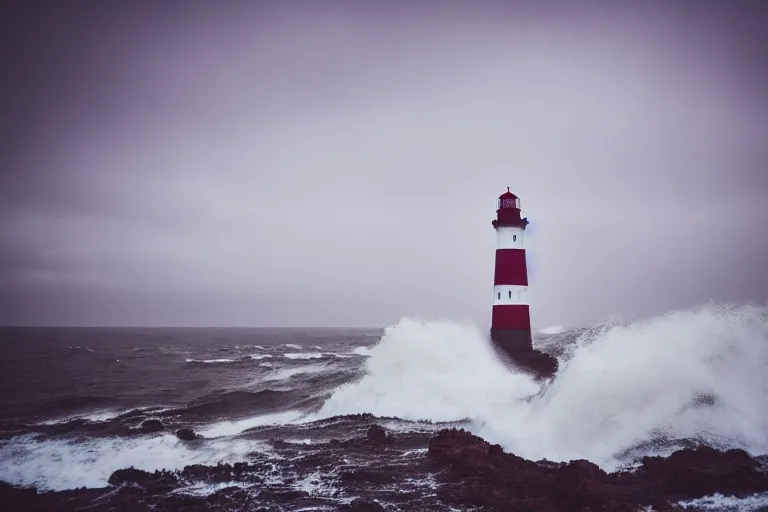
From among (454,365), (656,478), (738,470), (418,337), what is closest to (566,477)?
(656,478)

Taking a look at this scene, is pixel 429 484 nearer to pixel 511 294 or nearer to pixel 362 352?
pixel 511 294

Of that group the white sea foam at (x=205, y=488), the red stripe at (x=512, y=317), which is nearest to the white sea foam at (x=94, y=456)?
the white sea foam at (x=205, y=488)

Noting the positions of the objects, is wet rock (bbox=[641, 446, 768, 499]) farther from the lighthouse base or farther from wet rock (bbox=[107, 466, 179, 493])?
the lighthouse base

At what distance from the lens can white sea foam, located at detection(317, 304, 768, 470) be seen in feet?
35.7

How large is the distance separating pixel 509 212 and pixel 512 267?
7.34 ft

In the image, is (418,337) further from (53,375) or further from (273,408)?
(53,375)

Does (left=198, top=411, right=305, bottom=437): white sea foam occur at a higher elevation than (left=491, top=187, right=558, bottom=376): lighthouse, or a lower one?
lower

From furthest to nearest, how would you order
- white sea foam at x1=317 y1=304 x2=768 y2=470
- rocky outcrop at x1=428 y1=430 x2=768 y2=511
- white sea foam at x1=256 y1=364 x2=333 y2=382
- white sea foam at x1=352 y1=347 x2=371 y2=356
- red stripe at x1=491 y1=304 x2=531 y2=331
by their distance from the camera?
1. white sea foam at x1=352 y1=347 x2=371 y2=356
2. white sea foam at x1=256 y1=364 x2=333 y2=382
3. red stripe at x1=491 y1=304 x2=531 y2=331
4. white sea foam at x1=317 y1=304 x2=768 y2=470
5. rocky outcrop at x1=428 y1=430 x2=768 y2=511

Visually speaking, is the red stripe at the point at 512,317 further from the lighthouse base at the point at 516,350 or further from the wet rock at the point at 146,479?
the wet rock at the point at 146,479

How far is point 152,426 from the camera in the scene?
1462cm

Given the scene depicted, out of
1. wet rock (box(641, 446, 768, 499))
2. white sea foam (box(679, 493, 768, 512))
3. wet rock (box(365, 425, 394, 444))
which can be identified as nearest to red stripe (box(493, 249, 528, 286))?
wet rock (box(365, 425, 394, 444))

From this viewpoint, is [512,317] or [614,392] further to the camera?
[512,317]

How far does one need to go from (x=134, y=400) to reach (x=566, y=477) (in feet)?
59.4

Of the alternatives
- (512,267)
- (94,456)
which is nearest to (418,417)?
(512,267)
